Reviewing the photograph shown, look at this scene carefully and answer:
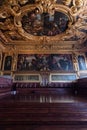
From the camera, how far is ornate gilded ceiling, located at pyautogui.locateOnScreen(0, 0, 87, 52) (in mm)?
7684

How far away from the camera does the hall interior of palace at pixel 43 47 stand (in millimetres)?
7898

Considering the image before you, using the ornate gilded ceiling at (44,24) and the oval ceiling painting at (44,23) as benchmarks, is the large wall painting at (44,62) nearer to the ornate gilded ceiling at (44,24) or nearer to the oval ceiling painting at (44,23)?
the ornate gilded ceiling at (44,24)

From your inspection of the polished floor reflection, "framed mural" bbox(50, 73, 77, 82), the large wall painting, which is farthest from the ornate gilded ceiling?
the polished floor reflection

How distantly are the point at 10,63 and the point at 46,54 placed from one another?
277cm

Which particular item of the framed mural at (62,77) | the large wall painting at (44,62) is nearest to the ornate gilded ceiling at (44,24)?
the large wall painting at (44,62)

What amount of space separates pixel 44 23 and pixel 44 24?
9 cm

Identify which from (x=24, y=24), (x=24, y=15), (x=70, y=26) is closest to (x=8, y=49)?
(x=24, y=24)

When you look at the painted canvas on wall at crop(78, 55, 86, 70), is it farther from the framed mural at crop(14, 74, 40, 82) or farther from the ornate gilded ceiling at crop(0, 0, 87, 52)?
the framed mural at crop(14, 74, 40, 82)

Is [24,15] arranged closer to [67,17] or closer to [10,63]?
[67,17]

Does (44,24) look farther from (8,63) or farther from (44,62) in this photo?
(8,63)

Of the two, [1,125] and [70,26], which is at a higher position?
[70,26]

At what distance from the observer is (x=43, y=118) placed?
101 inches

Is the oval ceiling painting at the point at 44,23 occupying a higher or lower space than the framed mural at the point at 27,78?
higher

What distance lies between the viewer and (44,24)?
9406mm
